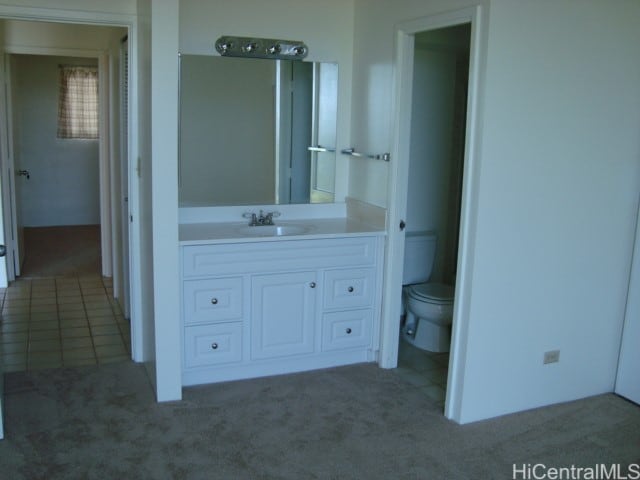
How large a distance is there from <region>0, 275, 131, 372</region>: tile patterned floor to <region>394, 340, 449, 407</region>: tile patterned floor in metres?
1.62

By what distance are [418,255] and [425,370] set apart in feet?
2.57

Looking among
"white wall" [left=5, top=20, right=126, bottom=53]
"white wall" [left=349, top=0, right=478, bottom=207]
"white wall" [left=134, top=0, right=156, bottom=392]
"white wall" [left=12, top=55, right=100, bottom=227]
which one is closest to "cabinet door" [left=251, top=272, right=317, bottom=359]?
"white wall" [left=134, top=0, right=156, bottom=392]

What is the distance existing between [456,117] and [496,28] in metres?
1.62

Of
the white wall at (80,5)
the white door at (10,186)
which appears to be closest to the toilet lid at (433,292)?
the white wall at (80,5)

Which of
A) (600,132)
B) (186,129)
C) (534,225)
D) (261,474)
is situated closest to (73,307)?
(186,129)

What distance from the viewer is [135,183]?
11.6 feet

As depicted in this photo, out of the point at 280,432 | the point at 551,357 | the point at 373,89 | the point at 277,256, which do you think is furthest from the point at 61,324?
the point at 551,357

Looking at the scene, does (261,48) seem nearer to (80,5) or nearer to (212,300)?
(80,5)

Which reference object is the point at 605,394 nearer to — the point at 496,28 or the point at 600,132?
the point at 600,132

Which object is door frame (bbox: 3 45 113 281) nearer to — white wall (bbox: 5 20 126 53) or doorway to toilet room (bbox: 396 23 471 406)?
white wall (bbox: 5 20 126 53)

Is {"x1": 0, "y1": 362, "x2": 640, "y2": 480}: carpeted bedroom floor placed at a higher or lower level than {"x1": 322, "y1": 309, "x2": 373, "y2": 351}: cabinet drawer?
lower

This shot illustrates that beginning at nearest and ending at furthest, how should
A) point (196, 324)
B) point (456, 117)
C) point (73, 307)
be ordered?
point (196, 324) < point (456, 117) < point (73, 307)

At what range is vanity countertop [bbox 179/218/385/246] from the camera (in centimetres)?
322

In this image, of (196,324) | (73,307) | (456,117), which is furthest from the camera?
(73,307)
